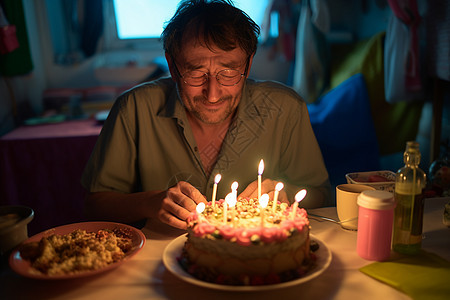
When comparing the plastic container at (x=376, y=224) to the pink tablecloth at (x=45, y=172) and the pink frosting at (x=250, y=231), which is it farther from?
the pink tablecloth at (x=45, y=172)

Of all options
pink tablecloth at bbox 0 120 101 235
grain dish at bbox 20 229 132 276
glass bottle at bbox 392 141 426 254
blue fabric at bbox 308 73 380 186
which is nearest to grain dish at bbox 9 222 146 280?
grain dish at bbox 20 229 132 276

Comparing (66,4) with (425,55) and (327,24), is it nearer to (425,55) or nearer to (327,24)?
(327,24)

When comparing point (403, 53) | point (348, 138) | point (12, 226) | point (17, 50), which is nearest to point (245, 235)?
point (12, 226)

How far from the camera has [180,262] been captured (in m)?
0.94

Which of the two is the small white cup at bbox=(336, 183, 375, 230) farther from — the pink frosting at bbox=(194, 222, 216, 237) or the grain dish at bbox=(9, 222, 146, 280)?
the grain dish at bbox=(9, 222, 146, 280)

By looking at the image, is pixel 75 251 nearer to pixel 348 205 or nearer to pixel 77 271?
pixel 77 271

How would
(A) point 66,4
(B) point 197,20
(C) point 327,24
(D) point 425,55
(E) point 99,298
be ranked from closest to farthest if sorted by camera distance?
(E) point 99,298, (B) point 197,20, (D) point 425,55, (C) point 327,24, (A) point 66,4

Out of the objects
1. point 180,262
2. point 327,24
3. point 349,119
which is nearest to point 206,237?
point 180,262

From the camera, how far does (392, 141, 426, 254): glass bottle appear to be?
977 millimetres

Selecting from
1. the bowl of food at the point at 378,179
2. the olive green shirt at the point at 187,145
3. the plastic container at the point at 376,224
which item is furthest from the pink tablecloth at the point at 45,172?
the plastic container at the point at 376,224

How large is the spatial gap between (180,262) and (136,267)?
127mm

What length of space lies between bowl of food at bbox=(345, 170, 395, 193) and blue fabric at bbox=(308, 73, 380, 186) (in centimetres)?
169

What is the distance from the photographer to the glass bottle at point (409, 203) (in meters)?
0.98

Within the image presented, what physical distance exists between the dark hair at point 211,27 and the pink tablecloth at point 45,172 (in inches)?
61.4
